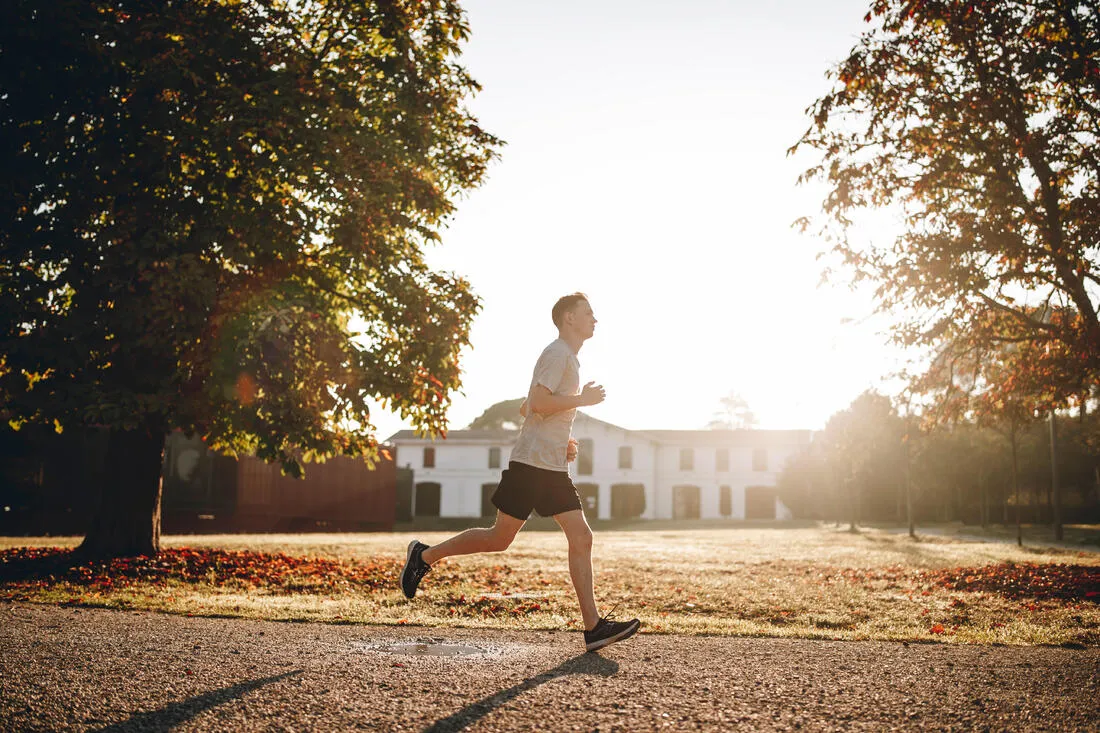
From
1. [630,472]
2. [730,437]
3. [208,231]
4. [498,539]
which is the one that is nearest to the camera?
[498,539]

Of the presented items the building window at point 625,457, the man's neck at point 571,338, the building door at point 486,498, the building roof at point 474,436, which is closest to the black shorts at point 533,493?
the man's neck at point 571,338

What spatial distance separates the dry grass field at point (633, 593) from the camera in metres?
6.27

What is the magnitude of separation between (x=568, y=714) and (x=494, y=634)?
2.23 m

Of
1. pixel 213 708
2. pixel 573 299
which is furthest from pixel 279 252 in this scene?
pixel 213 708

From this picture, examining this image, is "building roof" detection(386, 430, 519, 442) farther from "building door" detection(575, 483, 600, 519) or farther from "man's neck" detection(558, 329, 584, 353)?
"man's neck" detection(558, 329, 584, 353)

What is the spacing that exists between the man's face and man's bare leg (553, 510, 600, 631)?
1.02 meters

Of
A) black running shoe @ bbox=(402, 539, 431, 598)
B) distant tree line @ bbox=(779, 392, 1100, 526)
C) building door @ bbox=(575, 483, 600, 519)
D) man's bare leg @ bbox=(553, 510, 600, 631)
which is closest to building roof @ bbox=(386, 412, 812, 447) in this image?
building door @ bbox=(575, 483, 600, 519)

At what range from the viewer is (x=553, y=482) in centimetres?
468

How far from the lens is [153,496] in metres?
12.0

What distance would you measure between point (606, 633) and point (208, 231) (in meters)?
7.09

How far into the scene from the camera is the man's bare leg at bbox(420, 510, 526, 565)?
4773 millimetres

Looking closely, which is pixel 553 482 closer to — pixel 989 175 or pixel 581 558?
pixel 581 558

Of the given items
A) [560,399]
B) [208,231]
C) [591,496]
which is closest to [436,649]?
[560,399]

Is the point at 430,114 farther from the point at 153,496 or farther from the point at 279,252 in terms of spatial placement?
the point at 153,496
